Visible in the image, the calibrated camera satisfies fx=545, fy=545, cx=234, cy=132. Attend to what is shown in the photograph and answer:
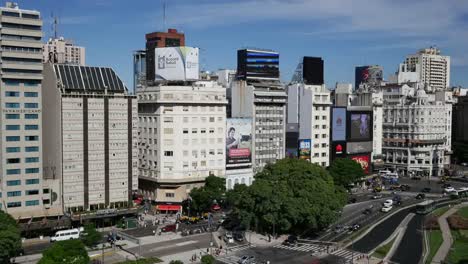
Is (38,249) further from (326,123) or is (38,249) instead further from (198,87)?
(326,123)

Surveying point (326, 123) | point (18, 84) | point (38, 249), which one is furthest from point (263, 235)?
point (326, 123)

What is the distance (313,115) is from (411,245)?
50.7 meters

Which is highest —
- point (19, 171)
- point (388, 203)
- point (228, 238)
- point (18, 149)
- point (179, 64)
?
point (179, 64)

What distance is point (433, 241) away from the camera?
76.0m

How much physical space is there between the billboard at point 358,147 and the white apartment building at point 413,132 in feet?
62.9

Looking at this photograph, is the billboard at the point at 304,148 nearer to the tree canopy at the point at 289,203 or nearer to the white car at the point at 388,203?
the white car at the point at 388,203

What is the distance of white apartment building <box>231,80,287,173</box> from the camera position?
107 m

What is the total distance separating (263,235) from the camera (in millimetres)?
79625

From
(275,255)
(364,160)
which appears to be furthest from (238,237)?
(364,160)

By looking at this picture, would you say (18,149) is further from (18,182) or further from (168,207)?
(168,207)

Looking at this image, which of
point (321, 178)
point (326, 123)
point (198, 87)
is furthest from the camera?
point (326, 123)

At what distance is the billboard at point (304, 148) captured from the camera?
118875 millimetres

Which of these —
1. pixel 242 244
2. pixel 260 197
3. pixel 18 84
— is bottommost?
pixel 242 244

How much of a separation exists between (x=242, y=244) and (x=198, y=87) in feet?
111
